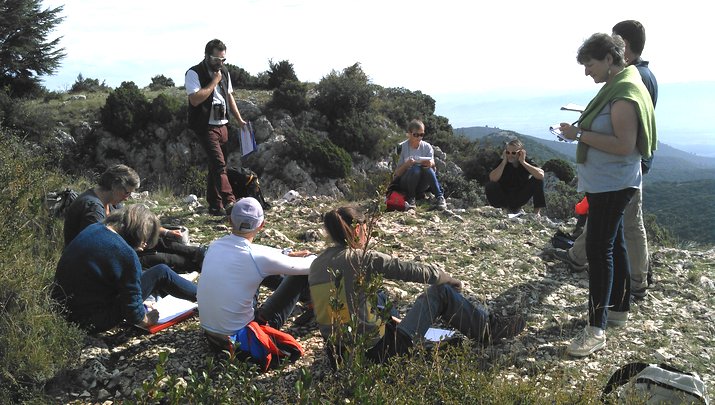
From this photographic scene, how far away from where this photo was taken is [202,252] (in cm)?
518

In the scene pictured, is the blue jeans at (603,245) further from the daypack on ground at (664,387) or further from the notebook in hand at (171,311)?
the notebook in hand at (171,311)

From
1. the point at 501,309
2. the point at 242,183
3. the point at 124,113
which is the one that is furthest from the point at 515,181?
the point at 124,113

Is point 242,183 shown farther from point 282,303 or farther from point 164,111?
point 164,111

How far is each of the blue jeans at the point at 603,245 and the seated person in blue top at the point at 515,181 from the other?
350cm

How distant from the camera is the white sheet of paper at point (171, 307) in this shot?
13.6 ft

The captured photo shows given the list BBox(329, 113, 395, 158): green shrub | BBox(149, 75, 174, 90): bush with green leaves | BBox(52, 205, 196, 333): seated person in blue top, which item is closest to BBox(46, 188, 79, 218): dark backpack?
BBox(52, 205, 196, 333): seated person in blue top

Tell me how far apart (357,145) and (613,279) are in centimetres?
1767

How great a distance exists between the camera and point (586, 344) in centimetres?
366

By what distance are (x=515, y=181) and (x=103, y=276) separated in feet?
18.7

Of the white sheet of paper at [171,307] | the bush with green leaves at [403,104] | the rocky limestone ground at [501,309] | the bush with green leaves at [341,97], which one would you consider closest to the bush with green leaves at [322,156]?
the bush with green leaves at [341,97]

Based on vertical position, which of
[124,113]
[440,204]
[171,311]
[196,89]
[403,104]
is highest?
[196,89]

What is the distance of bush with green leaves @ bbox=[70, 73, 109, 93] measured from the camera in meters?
29.0

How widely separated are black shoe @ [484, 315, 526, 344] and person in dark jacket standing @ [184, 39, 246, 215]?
432 cm

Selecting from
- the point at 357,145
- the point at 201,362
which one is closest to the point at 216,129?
the point at 201,362
